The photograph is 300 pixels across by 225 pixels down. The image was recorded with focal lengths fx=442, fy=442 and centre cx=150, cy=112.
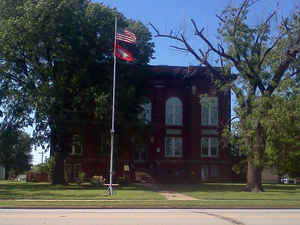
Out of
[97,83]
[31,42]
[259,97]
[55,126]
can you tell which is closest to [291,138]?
[259,97]

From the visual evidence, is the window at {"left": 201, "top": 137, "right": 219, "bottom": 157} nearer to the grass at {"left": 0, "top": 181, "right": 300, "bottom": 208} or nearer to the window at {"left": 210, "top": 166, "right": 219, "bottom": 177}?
the window at {"left": 210, "top": 166, "right": 219, "bottom": 177}

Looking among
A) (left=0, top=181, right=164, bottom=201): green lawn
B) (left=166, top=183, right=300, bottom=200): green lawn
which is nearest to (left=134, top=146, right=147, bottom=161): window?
(left=166, top=183, right=300, bottom=200): green lawn

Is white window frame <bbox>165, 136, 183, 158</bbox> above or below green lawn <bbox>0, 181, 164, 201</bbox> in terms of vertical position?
above

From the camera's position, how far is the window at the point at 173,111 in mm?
54812

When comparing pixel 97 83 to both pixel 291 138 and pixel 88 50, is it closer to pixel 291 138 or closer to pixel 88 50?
pixel 88 50

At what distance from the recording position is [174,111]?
55.0m

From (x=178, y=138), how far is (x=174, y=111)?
3.40m

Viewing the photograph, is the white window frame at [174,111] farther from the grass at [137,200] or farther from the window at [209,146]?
the grass at [137,200]

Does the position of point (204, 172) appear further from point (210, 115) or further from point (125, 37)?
point (125, 37)

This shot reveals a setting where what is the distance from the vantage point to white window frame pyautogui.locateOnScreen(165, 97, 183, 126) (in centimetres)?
5478

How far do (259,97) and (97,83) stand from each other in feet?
48.5

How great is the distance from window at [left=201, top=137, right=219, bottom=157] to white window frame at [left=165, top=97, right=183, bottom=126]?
3.77 meters

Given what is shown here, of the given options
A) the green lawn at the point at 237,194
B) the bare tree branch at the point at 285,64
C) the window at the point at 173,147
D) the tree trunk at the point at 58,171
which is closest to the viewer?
the green lawn at the point at 237,194

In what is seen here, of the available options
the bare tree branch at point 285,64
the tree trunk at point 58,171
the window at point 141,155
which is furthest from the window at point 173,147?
the bare tree branch at point 285,64
